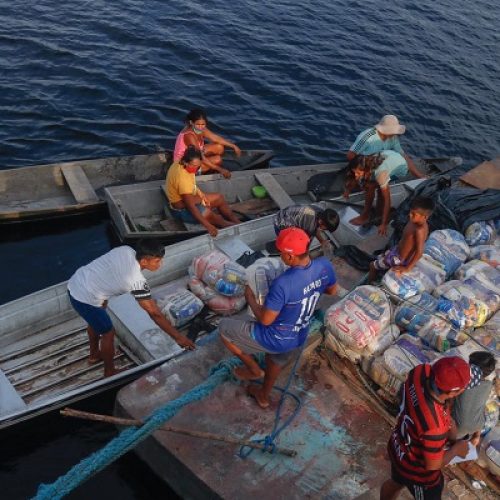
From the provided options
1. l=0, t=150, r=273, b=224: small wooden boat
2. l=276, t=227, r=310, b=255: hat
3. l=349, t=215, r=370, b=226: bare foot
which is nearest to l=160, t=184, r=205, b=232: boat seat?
l=0, t=150, r=273, b=224: small wooden boat

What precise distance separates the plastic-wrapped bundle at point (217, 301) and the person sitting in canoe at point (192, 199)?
122 centimetres

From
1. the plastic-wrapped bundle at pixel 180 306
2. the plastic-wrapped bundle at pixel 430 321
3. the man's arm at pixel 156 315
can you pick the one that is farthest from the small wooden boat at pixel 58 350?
the plastic-wrapped bundle at pixel 430 321

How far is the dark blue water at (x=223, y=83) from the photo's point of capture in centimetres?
1380

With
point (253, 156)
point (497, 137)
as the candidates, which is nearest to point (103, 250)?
point (253, 156)

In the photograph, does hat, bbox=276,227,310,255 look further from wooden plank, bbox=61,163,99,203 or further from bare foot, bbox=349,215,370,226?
wooden plank, bbox=61,163,99,203

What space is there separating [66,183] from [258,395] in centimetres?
692

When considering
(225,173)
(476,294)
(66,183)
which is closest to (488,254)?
(476,294)

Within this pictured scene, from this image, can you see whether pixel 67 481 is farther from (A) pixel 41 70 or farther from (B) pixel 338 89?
(B) pixel 338 89

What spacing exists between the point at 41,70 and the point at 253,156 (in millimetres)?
7025

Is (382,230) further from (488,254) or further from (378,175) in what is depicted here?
(488,254)

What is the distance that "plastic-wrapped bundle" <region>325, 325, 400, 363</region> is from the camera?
668 cm

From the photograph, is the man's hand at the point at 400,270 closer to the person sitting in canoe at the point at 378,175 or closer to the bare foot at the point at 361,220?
the person sitting in canoe at the point at 378,175

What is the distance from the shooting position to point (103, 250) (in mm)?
11047

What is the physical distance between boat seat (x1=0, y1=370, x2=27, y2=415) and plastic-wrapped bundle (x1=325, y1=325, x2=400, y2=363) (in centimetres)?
363
